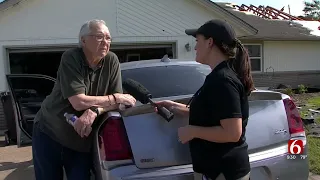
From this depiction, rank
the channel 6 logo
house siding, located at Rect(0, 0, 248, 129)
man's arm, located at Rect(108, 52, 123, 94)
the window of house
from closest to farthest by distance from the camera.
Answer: man's arm, located at Rect(108, 52, 123, 94), the channel 6 logo, house siding, located at Rect(0, 0, 248, 129), the window of house

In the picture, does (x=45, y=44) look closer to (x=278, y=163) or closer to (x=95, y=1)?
(x=95, y=1)

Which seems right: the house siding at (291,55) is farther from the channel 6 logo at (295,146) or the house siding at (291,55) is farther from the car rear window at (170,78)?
the channel 6 logo at (295,146)

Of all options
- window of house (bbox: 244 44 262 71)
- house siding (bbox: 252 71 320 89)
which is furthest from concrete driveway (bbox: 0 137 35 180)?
window of house (bbox: 244 44 262 71)

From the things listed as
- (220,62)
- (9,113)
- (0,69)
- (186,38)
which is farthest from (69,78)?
(186,38)

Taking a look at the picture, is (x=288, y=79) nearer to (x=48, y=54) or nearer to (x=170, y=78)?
(x=48, y=54)

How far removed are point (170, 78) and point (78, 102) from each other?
61.1 inches

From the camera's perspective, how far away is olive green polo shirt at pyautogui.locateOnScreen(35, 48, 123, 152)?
254cm

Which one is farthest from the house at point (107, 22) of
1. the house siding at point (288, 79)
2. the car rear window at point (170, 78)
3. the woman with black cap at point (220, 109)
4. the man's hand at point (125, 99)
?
the woman with black cap at point (220, 109)

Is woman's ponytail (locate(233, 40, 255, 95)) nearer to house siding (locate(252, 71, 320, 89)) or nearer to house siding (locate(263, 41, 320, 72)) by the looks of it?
house siding (locate(252, 71, 320, 89))

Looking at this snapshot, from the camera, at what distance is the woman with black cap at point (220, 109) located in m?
2.06

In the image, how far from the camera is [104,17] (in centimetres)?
1088

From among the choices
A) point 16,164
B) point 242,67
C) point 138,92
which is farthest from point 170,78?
point 16,164

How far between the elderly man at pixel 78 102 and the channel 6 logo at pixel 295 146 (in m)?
1.33

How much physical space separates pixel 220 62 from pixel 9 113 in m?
4.52
